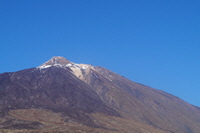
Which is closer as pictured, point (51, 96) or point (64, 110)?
point (64, 110)

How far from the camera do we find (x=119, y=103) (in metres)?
195

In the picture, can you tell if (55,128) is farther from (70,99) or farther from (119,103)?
(119,103)

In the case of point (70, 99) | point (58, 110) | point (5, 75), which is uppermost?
point (5, 75)

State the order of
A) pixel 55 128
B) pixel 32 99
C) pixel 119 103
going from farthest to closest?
pixel 119 103, pixel 32 99, pixel 55 128

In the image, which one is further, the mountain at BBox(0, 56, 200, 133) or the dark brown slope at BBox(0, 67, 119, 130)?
the dark brown slope at BBox(0, 67, 119, 130)

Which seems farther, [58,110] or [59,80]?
[59,80]

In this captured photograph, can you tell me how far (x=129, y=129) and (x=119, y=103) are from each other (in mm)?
52758

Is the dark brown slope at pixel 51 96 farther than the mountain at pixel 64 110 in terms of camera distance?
Yes

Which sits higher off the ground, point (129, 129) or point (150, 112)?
point (150, 112)

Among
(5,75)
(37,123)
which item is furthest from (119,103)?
(37,123)

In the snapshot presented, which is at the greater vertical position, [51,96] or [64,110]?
[51,96]

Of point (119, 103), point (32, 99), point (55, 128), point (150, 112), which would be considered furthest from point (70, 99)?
point (55, 128)

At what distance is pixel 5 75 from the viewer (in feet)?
632

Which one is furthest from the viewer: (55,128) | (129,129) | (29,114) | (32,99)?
(32,99)
